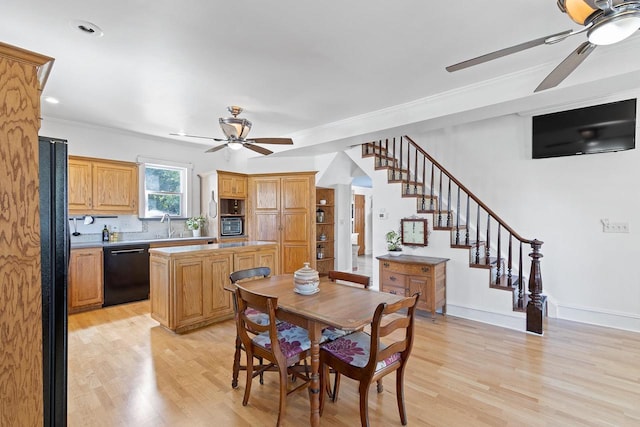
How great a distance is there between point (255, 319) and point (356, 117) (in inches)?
124

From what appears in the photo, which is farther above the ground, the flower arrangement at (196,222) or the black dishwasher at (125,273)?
the flower arrangement at (196,222)

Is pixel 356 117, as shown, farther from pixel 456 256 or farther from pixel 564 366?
pixel 564 366

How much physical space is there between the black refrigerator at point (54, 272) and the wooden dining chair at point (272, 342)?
95 cm

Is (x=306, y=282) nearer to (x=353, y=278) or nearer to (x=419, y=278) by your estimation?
(x=353, y=278)

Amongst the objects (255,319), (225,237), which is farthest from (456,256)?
(225,237)

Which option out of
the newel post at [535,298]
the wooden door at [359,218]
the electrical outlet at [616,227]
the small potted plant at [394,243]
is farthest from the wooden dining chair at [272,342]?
the wooden door at [359,218]

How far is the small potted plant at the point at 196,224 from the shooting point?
19.0 feet

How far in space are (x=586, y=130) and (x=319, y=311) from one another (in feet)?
13.3

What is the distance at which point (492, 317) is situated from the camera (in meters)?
3.78

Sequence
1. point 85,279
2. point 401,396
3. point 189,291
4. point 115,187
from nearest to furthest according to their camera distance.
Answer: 1. point 401,396
2. point 189,291
3. point 85,279
4. point 115,187

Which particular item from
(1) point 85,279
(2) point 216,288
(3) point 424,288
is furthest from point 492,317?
(1) point 85,279

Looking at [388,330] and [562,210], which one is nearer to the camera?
[388,330]

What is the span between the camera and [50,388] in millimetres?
1342

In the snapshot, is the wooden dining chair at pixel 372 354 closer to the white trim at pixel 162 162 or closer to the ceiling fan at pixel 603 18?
the ceiling fan at pixel 603 18
